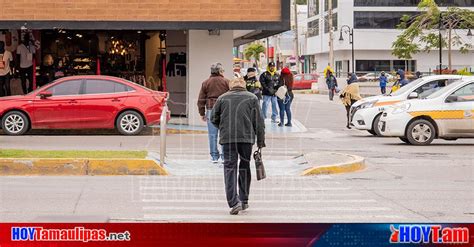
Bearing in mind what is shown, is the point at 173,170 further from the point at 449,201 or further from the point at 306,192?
the point at 449,201

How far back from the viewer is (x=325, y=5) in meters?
89.9

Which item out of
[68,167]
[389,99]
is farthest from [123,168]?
[389,99]

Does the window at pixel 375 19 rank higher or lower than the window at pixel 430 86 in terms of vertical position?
higher

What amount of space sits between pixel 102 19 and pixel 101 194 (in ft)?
36.1

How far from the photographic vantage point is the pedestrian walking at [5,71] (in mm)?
23328

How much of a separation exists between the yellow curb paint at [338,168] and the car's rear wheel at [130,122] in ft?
24.4

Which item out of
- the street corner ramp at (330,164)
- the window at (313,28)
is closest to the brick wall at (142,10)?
the street corner ramp at (330,164)

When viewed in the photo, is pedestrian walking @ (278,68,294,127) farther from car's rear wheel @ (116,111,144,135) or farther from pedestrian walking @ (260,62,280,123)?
car's rear wheel @ (116,111,144,135)

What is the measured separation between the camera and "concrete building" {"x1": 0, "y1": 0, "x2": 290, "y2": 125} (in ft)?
70.9

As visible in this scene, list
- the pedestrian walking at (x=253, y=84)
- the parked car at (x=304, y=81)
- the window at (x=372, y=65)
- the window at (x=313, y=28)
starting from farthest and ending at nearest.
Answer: the window at (x=313, y=28)
the window at (x=372, y=65)
the parked car at (x=304, y=81)
the pedestrian walking at (x=253, y=84)

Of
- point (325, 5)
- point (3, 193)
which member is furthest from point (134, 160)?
point (325, 5)

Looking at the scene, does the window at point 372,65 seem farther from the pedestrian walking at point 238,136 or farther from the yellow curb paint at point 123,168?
the pedestrian walking at point 238,136

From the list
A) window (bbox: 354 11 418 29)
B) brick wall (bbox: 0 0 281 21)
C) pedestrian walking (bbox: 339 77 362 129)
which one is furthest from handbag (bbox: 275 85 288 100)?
window (bbox: 354 11 418 29)

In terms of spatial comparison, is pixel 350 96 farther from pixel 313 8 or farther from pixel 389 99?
pixel 313 8
